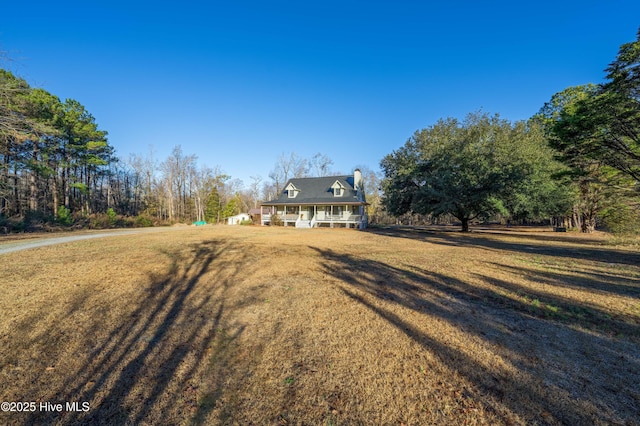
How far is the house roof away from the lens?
3022 centimetres

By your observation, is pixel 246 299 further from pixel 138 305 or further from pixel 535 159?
pixel 535 159

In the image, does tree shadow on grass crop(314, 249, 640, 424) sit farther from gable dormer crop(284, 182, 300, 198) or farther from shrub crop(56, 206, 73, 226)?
shrub crop(56, 206, 73, 226)

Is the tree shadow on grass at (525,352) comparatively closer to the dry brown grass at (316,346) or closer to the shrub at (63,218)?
the dry brown grass at (316,346)

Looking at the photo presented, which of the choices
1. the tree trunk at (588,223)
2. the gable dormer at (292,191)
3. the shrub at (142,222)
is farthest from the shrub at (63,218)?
the tree trunk at (588,223)

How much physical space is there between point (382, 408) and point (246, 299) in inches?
145

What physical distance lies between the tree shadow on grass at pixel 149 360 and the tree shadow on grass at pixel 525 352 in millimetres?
2869

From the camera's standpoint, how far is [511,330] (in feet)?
13.2

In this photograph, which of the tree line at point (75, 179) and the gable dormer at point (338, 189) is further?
the gable dormer at point (338, 189)

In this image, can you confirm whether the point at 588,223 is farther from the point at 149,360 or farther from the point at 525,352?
the point at 149,360

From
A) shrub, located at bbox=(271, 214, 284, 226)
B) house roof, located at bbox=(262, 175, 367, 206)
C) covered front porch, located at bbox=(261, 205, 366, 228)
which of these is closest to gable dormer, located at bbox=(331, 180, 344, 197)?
house roof, located at bbox=(262, 175, 367, 206)

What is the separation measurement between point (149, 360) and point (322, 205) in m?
28.0

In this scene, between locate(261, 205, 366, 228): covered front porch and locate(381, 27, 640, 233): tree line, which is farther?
locate(261, 205, 366, 228): covered front porch

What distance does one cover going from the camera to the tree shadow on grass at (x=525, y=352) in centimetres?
247

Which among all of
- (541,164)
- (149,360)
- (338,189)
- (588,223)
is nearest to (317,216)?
(338,189)
